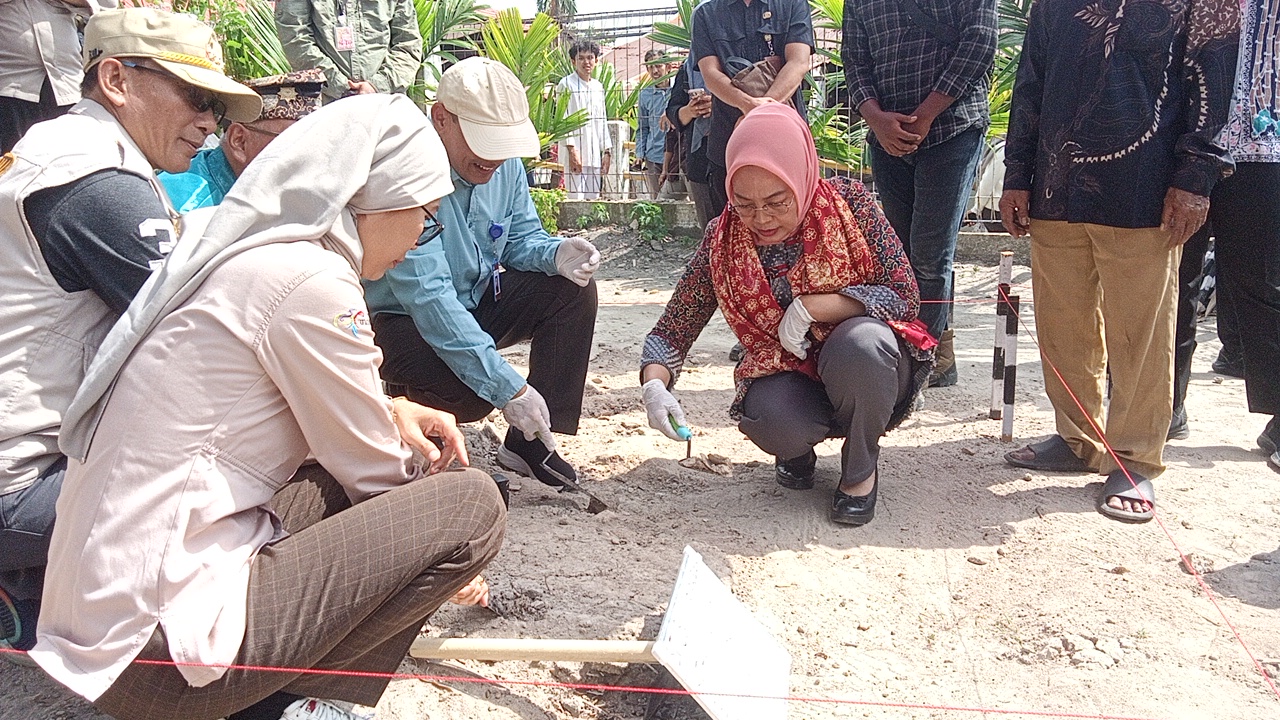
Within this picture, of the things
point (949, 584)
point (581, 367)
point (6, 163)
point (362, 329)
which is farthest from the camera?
point (581, 367)

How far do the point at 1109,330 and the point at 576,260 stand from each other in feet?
5.78

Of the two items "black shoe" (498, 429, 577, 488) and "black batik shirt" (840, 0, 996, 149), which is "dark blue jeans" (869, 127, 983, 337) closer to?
"black batik shirt" (840, 0, 996, 149)

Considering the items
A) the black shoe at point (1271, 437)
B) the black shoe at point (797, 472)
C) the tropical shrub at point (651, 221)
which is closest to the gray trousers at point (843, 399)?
the black shoe at point (797, 472)

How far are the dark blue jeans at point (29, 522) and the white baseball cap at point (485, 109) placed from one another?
153 centimetres

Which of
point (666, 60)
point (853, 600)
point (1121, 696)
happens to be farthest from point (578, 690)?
point (666, 60)

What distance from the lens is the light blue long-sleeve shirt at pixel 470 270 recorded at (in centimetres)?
294

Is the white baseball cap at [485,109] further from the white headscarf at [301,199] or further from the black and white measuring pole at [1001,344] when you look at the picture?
the black and white measuring pole at [1001,344]

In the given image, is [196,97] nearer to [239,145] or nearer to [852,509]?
[239,145]

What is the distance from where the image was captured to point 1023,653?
2.48 m

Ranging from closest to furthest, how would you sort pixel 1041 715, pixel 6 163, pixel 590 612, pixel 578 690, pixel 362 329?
1. pixel 362 329
2. pixel 6 163
3. pixel 1041 715
4. pixel 578 690
5. pixel 590 612

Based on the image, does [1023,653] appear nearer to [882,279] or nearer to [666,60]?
[882,279]

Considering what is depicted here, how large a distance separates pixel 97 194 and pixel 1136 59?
2864 millimetres

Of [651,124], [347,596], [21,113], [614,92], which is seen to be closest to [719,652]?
[347,596]

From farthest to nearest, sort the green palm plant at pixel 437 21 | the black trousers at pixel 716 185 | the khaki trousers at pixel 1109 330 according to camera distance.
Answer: the green palm plant at pixel 437 21 → the black trousers at pixel 716 185 → the khaki trousers at pixel 1109 330
